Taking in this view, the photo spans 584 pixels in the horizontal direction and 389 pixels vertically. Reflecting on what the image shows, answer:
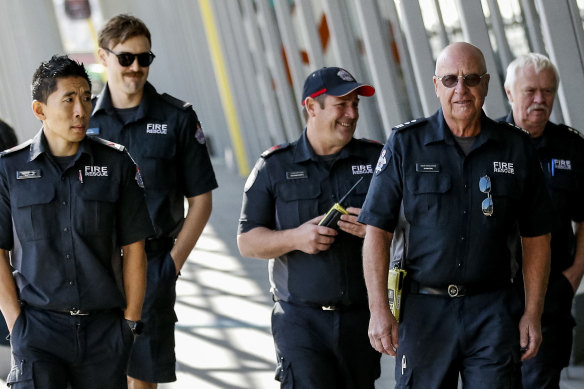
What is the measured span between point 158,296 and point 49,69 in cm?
145

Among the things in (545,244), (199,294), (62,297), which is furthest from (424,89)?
(62,297)

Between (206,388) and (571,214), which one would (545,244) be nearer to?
(571,214)

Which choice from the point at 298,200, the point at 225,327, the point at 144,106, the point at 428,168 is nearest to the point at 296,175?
the point at 298,200

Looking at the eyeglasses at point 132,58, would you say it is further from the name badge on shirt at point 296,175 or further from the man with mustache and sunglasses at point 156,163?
the name badge on shirt at point 296,175

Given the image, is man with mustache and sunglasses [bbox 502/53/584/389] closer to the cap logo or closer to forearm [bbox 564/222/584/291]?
forearm [bbox 564/222/584/291]

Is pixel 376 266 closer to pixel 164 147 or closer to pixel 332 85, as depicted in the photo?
pixel 332 85

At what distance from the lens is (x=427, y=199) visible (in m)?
3.92

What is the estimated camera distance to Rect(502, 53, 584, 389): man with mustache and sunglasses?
192 inches

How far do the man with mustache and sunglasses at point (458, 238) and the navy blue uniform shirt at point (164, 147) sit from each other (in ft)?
4.45

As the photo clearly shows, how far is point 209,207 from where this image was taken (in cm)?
509

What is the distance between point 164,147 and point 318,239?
3.89ft

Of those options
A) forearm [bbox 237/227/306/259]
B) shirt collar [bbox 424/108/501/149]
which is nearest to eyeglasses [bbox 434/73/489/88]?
shirt collar [bbox 424/108/501/149]

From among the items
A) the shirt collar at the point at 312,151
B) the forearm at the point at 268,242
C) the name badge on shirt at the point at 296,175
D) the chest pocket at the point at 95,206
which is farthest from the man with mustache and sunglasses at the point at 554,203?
the chest pocket at the point at 95,206

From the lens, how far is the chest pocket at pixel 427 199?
3908 mm
